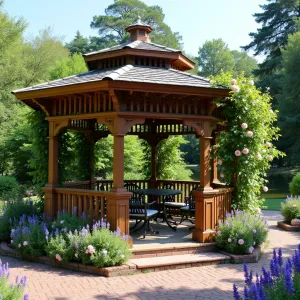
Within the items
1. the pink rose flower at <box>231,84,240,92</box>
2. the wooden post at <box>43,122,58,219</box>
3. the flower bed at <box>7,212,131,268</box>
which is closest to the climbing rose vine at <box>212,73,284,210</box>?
the pink rose flower at <box>231,84,240,92</box>

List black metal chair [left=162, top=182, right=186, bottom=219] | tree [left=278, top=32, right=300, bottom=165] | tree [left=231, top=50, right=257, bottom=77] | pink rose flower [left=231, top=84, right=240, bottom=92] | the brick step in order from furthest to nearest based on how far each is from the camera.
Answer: tree [left=231, top=50, right=257, bottom=77], tree [left=278, top=32, right=300, bottom=165], black metal chair [left=162, top=182, right=186, bottom=219], pink rose flower [left=231, top=84, right=240, bottom=92], the brick step

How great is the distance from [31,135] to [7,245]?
2418 millimetres

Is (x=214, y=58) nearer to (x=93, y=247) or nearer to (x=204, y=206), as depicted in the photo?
(x=204, y=206)

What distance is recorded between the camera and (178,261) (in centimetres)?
626

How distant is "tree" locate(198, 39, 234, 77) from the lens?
5012cm

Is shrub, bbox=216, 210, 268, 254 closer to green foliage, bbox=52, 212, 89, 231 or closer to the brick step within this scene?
the brick step

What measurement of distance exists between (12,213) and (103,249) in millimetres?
2902

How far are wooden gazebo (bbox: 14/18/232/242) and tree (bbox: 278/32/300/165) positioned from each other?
21.1 meters

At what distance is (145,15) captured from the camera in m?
39.1

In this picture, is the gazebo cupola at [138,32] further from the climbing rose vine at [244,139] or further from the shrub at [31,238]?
the shrub at [31,238]

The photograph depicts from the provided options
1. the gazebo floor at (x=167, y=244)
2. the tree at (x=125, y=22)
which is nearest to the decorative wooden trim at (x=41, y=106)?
the gazebo floor at (x=167, y=244)

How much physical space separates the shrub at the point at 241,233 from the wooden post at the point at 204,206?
23 cm

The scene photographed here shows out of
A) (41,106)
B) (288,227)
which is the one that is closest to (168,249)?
(41,106)

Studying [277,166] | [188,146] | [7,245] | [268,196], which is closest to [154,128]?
[7,245]
